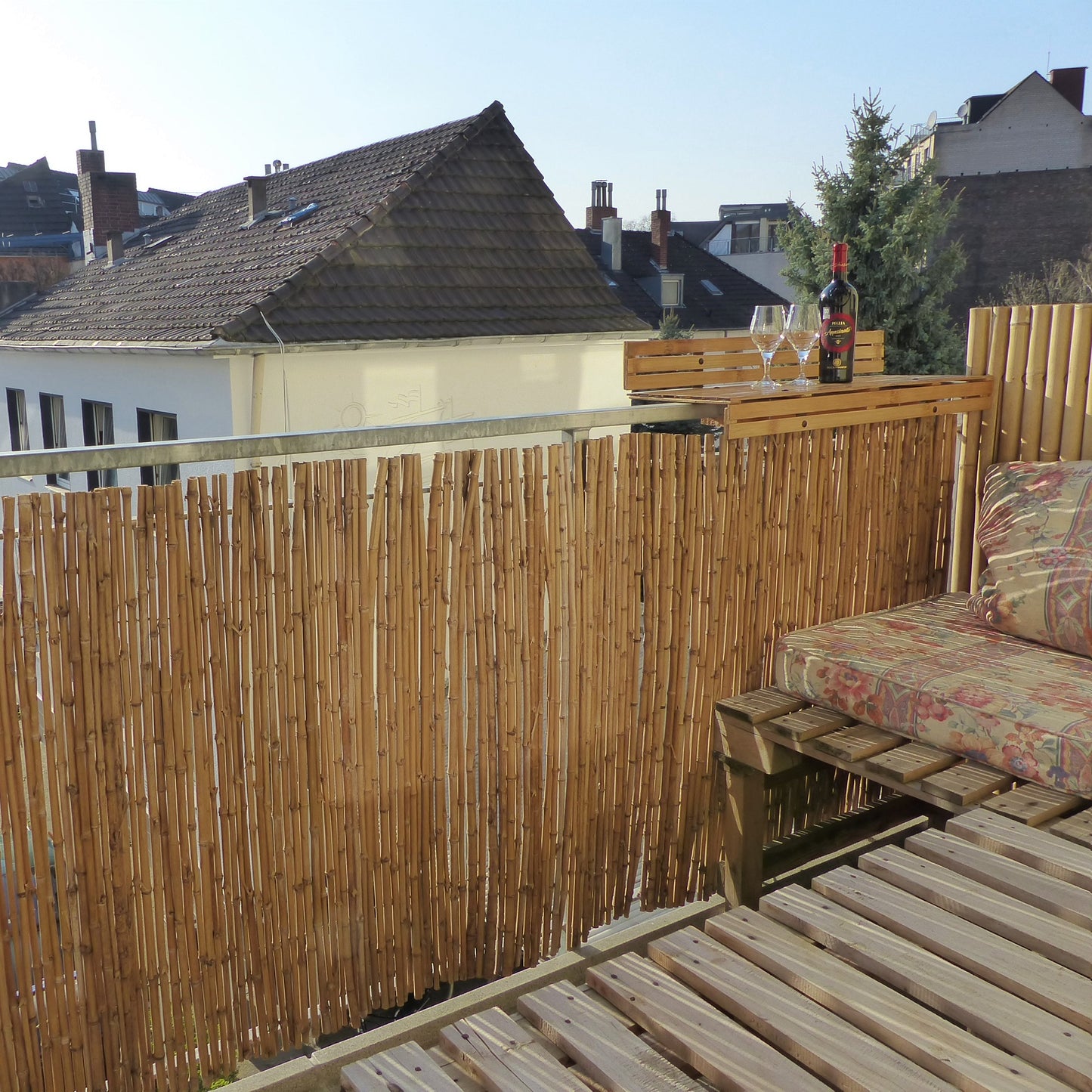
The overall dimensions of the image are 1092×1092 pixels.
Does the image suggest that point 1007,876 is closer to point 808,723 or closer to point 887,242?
point 808,723

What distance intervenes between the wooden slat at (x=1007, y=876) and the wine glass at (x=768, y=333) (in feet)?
3.92

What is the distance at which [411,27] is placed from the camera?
78.9 feet

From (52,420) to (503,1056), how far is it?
1298 centimetres

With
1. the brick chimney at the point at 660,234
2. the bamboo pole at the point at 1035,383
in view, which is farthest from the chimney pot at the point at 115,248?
the bamboo pole at the point at 1035,383

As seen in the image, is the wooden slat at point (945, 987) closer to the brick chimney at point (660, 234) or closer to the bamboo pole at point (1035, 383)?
the bamboo pole at point (1035, 383)

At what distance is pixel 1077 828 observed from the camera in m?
1.89

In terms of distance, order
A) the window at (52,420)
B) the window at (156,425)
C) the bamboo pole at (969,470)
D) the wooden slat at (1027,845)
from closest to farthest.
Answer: the wooden slat at (1027,845)
the bamboo pole at (969,470)
the window at (156,425)
the window at (52,420)

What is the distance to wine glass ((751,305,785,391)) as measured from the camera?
2604 mm

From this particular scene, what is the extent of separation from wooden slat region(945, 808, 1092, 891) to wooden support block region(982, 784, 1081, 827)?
1.8 inches

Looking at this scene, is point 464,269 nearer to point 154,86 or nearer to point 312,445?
point 312,445

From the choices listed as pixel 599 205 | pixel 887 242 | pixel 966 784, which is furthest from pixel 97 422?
pixel 599 205

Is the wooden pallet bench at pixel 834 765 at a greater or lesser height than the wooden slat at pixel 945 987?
lesser

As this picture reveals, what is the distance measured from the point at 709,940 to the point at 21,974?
1.11 metres

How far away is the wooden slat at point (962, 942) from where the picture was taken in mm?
1358
